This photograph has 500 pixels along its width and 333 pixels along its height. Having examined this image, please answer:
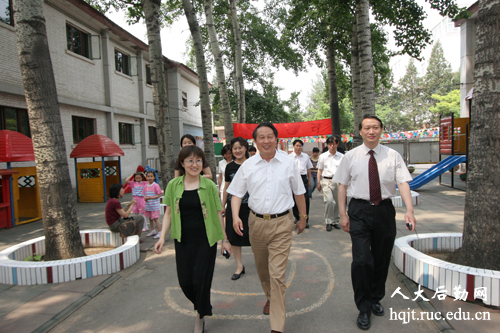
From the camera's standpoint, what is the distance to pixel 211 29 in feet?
41.1

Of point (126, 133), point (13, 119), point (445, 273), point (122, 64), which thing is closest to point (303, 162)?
point (445, 273)

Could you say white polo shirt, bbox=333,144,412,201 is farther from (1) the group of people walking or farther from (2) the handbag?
(2) the handbag

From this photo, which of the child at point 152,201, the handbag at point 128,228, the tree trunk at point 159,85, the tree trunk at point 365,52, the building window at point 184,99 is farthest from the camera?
the building window at point 184,99

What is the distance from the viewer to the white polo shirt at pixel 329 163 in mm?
6982

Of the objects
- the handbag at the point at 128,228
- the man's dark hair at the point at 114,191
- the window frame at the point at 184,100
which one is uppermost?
the window frame at the point at 184,100

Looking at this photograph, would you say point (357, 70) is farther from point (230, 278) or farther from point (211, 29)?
point (230, 278)

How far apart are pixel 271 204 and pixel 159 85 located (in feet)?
21.8

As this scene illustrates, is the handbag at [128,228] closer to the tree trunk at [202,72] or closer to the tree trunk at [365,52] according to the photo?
the tree trunk at [202,72]

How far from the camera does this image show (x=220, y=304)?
12.4 feet

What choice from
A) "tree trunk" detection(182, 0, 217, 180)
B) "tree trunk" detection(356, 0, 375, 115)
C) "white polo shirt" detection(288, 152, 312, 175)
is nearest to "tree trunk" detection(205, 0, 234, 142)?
"tree trunk" detection(182, 0, 217, 180)

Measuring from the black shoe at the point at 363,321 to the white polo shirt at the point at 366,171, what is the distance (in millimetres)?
1110

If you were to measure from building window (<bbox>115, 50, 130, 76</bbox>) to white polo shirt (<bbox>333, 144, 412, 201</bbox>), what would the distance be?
1797 centimetres

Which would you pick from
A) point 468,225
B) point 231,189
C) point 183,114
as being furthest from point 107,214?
point 183,114

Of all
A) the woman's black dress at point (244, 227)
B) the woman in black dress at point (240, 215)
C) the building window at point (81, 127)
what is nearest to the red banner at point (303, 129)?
the building window at point (81, 127)
